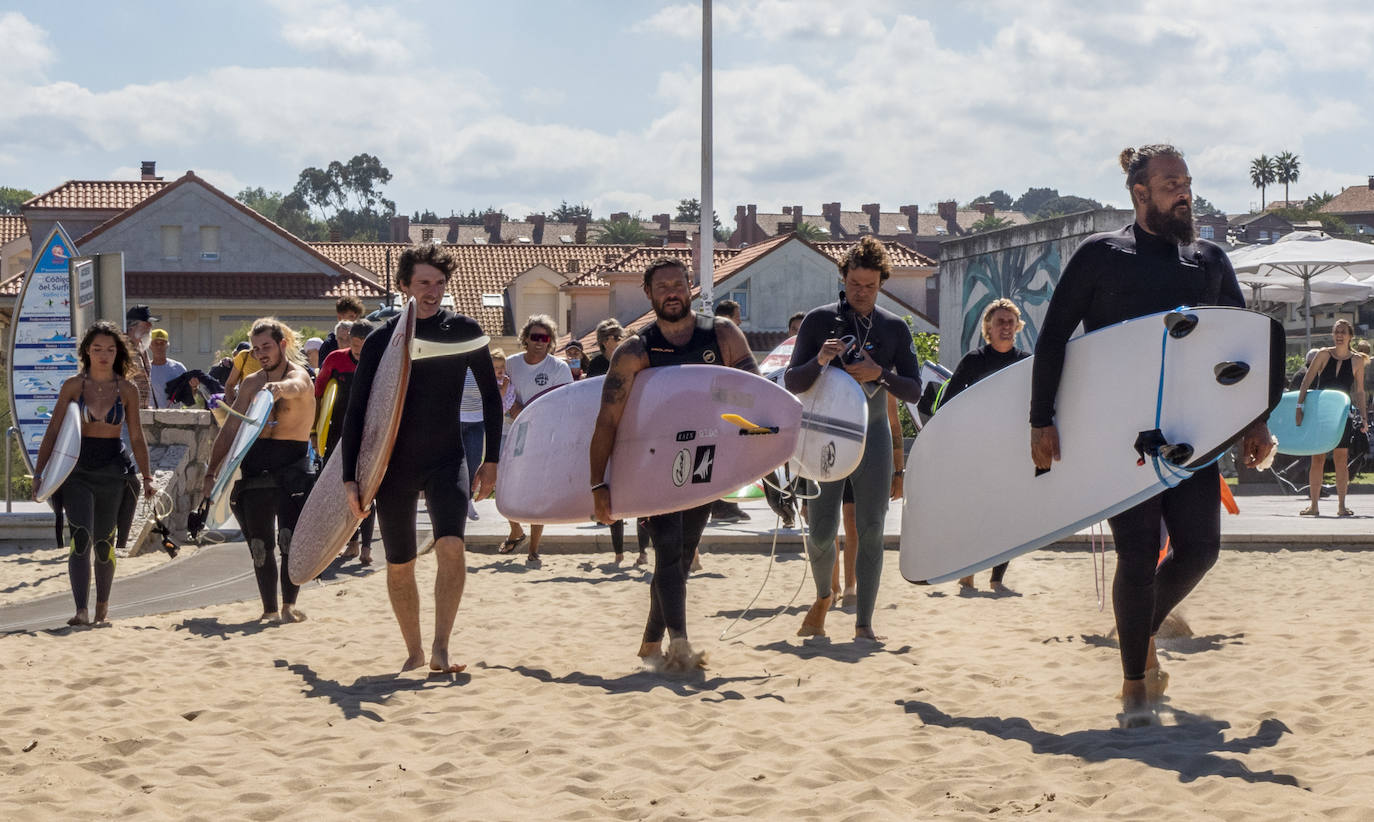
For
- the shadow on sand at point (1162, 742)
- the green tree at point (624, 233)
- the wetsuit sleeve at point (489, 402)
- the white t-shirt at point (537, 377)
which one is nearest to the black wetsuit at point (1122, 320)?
the shadow on sand at point (1162, 742)

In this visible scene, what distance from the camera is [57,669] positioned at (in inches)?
246

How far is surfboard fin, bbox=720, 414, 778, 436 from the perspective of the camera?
596 centimetres

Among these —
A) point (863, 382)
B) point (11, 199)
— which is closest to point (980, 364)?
Answer: point (863, 382)

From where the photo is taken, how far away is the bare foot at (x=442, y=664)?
605 centimetres

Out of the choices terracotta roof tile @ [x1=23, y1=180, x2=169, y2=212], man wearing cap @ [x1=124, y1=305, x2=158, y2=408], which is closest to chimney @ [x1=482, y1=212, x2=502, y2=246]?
terracotta roof tile @ [x1=23, y1=180, x2=169, y2=212]

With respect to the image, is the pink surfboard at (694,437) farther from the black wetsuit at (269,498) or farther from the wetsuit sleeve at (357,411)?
the black wetsuit at (269,498)

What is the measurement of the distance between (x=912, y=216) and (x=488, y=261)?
59.8m

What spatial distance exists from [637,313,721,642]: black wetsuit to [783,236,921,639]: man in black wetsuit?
685 millimetres

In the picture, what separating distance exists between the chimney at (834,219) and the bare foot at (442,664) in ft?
360

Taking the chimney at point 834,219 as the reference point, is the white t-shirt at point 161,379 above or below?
below

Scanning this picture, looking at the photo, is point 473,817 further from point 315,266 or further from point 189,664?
point 315,266

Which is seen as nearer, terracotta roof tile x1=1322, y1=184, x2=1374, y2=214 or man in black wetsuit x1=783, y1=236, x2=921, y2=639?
man in black wetsuit x1=783, y1=236, x2=921, y2=639

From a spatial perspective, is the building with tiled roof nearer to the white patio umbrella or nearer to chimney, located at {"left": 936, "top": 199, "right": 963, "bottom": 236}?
chimney, located at {"left": 936, "top": 199, "right": 963, "bottom": 236}

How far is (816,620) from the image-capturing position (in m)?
6.89
